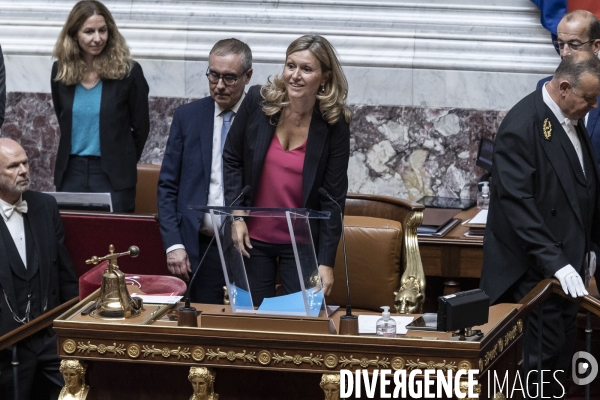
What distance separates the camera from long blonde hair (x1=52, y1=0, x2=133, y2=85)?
602cm

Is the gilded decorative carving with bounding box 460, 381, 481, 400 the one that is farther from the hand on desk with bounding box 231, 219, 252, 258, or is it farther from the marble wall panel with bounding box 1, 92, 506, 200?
the marble wall panel with bounding box 1, 92, 506, 200

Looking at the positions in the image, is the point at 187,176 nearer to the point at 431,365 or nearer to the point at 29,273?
the point at 29,273

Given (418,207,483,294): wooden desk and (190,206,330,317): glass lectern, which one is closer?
(190,206,330,317): glass lectern

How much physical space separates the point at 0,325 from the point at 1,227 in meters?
0.46

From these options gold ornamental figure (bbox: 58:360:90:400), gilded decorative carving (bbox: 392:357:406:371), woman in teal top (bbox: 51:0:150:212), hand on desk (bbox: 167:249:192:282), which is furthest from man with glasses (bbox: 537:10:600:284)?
gold ornamental figure (bbox: 58:360:90:400)

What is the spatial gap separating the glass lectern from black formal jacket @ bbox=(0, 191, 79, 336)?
1.55 metres

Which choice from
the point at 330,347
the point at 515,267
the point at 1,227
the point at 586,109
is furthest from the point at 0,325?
the point at 586,109

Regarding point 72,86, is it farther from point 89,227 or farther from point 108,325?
point 108,325

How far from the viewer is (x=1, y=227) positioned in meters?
5.30

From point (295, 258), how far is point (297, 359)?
1.19 feet

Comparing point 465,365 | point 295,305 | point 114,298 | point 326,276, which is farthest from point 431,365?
point 114,298

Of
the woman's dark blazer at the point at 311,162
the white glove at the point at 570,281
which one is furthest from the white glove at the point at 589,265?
the woman's dark blazer at the point at 311,162

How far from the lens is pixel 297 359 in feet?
12.8

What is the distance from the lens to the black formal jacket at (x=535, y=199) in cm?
463
